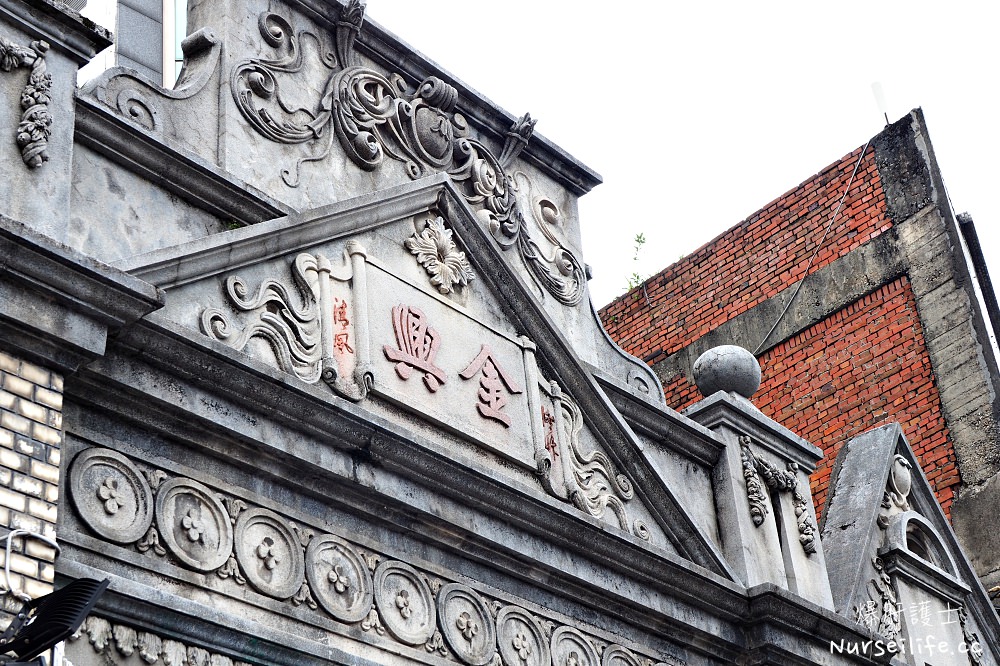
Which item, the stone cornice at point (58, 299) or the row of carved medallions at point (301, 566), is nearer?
the stone cornice at point (58, 299)

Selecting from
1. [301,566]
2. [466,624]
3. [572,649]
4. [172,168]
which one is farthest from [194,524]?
[572,649]

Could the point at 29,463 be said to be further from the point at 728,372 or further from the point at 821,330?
the point at 821,330

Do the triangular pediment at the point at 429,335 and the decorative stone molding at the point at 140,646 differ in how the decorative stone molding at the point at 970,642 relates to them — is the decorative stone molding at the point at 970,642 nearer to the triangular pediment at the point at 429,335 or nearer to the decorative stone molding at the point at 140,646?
the triangular pediment at the point at 429,335

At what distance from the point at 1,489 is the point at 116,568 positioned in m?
0.71

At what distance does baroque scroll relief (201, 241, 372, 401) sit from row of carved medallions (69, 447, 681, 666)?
787 millimetres

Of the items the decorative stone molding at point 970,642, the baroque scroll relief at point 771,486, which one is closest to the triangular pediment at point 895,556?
the decorative stone molding at point 970,642

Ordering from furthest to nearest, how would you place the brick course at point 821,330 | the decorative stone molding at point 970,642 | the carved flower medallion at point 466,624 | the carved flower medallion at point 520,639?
the brick course at point 821,330 < the decorative stone molding at point 970,642 < the carved flower medallion at point 520,639 < the carved flower medallion at point 466,624

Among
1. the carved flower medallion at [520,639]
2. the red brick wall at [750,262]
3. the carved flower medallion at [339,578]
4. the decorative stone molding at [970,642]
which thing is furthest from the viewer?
the red brick wall at [750,262]

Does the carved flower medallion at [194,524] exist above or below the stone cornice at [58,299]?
below

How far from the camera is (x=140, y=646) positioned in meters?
6.08

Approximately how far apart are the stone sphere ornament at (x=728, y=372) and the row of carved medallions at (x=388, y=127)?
1.18 meters

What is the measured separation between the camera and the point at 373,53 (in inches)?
364

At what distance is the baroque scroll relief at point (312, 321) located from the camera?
7.28 metres

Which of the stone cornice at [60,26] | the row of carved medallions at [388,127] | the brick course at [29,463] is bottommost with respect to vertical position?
the brick course at [29,463]
